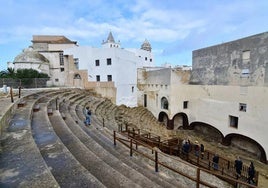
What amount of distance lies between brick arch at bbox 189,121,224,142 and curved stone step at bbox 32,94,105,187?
1410 cm

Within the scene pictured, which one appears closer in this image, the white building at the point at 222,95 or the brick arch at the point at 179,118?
the white building at the point at 222,95

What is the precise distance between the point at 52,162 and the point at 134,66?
18150 mm

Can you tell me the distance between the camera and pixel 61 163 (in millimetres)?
3629

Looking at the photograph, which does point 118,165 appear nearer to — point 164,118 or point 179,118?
point 179,118

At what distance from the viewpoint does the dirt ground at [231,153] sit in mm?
9712

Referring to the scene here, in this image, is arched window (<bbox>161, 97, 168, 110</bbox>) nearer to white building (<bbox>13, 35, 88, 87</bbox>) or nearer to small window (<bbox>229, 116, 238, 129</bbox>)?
small window (<bbox>229, 116, 238, 129</bbox>)

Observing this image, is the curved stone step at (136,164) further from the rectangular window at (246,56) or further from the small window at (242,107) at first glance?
the rectangular window at (246,56)

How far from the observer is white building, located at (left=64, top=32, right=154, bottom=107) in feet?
62.4

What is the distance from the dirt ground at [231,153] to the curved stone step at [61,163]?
1001cm

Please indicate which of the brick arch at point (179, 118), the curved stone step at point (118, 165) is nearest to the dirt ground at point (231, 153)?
the brick arch at point (179, 118)

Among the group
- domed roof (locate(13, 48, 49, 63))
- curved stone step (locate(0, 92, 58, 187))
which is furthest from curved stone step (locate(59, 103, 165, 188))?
domed roof (locate(13, 48, 49, 63))

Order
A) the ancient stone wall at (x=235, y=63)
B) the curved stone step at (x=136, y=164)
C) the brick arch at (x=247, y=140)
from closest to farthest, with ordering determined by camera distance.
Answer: the curved stone step at (x=136, y=164), the brick arch at (x=247, y=140), the ancient stone wall at (x=235, y=63)

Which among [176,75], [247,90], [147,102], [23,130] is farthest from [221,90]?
[23,130]

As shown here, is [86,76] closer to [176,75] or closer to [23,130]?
[176,75]
